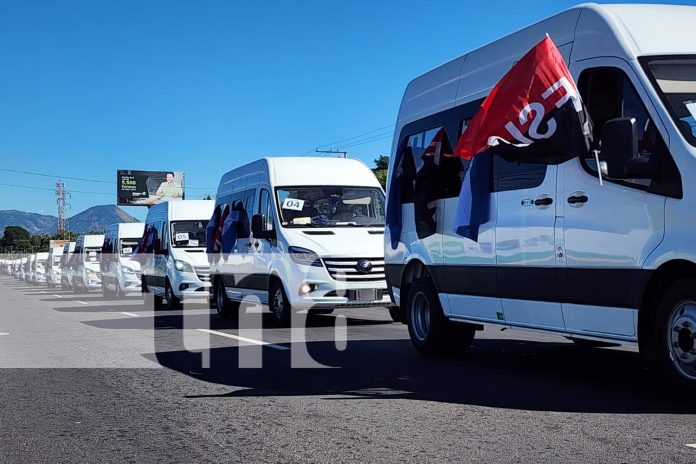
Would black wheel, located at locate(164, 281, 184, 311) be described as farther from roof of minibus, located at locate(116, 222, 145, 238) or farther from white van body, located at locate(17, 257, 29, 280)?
white van body, located at locate(17, 257, 29, 280)

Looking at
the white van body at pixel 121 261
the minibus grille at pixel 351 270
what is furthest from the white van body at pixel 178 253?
the minibus grille at pixel 351 270

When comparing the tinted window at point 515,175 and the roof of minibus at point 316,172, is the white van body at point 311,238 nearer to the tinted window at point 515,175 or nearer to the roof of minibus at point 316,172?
the roof of minibus at point 316,172

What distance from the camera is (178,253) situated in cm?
1977

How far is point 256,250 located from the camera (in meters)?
14.8

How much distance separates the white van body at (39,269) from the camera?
53.8 meters

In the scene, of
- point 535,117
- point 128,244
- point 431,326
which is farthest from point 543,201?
point 128,244

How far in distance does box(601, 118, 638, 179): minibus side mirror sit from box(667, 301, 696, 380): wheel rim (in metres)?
0.97

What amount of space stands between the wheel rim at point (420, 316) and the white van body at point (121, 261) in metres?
17.8

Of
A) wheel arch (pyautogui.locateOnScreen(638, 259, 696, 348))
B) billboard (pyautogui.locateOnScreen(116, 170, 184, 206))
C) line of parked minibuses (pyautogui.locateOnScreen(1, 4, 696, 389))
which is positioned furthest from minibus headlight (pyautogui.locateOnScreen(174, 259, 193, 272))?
billboard (pyautogui.locateOnScreen(116, 170, 184, 206))

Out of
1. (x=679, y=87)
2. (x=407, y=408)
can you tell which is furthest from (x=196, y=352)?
(x=679, y=87)

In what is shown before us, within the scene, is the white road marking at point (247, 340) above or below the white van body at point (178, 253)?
below

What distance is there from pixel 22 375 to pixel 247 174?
25.7ft

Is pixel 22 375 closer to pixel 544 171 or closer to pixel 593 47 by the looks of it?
pixel 544 171

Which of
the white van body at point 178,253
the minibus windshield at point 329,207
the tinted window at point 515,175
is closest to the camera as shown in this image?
the tinted window at point 515,175
